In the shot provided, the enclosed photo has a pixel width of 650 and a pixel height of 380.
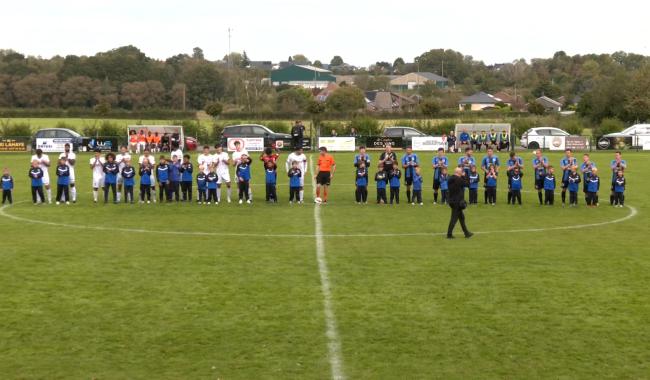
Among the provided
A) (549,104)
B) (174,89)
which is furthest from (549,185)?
(549,104)

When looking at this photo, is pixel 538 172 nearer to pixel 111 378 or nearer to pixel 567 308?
pixel 567 308

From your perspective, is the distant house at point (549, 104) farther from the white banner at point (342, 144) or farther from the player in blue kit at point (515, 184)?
the player in blue kit at point (515, 184)

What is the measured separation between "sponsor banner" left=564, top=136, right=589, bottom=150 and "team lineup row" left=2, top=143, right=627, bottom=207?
87.6 ft

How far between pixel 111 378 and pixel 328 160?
16.6 meters

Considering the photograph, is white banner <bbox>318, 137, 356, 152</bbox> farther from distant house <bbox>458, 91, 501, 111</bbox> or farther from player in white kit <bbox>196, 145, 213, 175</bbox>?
distant house <bbox>458, 91, 501, 111</bbox>

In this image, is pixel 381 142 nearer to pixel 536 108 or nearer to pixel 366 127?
pixel 366 127

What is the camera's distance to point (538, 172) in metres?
25.8

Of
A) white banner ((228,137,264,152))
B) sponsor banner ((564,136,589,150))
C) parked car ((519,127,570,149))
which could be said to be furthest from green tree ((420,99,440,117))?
white banner ((228,137,264,152))

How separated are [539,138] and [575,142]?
2.36 m

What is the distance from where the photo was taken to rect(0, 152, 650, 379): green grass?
10.1 m

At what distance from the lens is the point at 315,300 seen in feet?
42.7

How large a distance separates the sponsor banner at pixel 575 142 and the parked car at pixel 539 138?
971mm

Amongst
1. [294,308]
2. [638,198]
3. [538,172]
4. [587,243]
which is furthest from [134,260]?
[638,198]

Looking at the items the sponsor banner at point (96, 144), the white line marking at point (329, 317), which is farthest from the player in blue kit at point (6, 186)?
the sponsor banner at point (96, 144)
